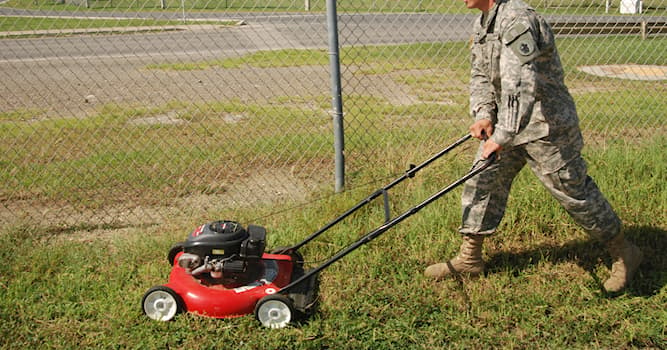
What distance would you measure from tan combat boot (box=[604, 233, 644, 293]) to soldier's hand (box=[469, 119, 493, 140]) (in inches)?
41.5

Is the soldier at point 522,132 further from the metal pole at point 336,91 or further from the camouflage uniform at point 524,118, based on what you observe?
the metal pole at point 336,91

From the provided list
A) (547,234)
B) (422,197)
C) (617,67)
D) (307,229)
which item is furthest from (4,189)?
(617,67)

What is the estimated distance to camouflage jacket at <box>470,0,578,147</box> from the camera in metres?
3.41

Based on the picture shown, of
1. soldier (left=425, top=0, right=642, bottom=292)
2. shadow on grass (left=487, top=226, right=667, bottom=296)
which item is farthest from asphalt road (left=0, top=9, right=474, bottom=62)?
soldier (left=425, top=0, right=642, bottom=292)

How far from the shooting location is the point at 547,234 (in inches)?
192

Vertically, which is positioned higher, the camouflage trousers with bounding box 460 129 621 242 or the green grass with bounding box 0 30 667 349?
the camouflage trousers with bounding box 460 129 621 242

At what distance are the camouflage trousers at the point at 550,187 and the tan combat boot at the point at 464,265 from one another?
0.14 m

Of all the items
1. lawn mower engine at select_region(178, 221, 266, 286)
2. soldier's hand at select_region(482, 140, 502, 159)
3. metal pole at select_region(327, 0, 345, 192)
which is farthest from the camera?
metal pole at select_region(327, 0, 345, 192)

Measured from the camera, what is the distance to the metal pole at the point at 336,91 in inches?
188

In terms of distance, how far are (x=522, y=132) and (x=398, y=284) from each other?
129 centimetres

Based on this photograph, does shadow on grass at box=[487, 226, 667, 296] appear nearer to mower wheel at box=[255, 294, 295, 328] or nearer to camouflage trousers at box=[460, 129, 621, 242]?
camouflage trousers at box=[460, 129, 621, 242]

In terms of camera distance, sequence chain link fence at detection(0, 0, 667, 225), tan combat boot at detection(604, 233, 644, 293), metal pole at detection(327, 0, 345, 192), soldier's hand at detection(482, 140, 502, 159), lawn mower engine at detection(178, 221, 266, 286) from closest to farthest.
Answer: soldier's hand at detection(482, 140, 502, 159) < lawn mower engine at detection(178, 221, 266, 286) < tan combat boot at detection(604, 233, 644, 293) < metal pole at detection(327, 0, 345, 192) < chain link fence at detection(0, 0, 667, 225)

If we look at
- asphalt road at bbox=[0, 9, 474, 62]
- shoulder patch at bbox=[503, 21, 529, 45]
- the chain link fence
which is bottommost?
asphalt road at bbox=[0, 9, 474, 62]

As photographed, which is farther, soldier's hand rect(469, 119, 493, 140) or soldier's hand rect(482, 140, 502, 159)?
soldier's hand rect(469, 119, 493, 140)
